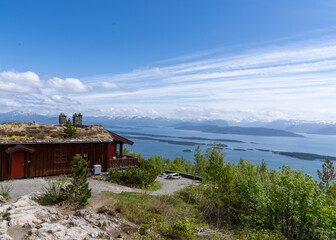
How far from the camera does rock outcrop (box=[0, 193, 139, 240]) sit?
817 centimetres

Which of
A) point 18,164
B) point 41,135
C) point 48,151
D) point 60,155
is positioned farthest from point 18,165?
point 60,155

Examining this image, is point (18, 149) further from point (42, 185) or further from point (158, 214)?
point (158, 214)

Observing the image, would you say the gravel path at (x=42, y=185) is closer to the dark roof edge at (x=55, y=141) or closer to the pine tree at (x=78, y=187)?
the dark roof edge at (x=55, y=141)

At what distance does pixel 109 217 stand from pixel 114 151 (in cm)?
1428

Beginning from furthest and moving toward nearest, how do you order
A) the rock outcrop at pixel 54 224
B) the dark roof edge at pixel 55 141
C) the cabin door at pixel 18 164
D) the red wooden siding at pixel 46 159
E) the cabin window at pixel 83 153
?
the cabin window at pixel 83 153 → the cabin door at pixel 18 164 → the red wooden siding at pixel 46 159 → the dark roof edge at pixel 55 141 → the rock outcrop at pixel 54 224

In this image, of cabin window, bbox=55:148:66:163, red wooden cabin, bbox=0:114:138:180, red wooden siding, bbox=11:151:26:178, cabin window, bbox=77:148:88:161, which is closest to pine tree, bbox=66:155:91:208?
red wooden cabin, bbox=0:114:138:180

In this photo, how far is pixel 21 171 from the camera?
60.9ft

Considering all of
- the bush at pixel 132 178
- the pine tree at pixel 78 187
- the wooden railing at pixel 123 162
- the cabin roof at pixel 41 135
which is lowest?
the bush at pixel 132 178

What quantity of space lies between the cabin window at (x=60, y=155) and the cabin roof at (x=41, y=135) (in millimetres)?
1100

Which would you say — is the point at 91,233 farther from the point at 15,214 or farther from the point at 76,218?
the point at 15,214

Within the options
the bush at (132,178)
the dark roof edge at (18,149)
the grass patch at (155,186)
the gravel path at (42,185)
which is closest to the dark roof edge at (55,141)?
the dark roof edge at (18,149)

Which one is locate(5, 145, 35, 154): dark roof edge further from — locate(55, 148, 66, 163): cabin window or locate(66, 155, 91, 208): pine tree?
locate(66, 155, 91, 208): pine tree

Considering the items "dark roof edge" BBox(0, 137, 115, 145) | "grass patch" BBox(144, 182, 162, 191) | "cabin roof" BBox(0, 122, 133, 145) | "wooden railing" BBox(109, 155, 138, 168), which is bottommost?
"grass patch" BBox(144, 182, 162, 191)

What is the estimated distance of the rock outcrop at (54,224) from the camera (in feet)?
26.8
